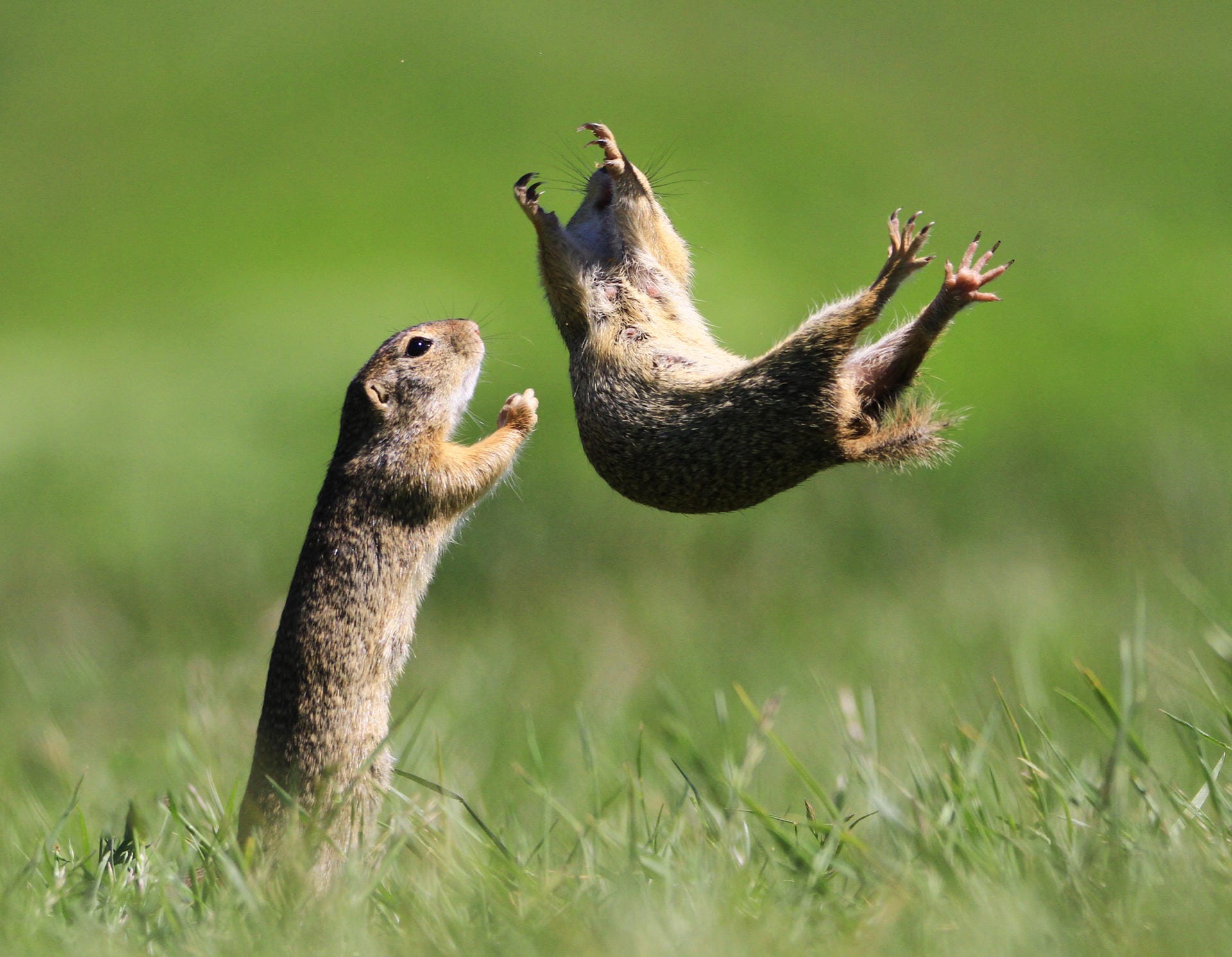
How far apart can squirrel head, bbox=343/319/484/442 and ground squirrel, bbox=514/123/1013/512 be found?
1350 mm

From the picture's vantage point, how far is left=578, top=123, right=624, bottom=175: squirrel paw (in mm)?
3617

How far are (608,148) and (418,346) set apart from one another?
4.76 ft

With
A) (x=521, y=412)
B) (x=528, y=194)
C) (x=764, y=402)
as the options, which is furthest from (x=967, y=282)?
(x=521, y=412)

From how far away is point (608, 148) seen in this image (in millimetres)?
3625

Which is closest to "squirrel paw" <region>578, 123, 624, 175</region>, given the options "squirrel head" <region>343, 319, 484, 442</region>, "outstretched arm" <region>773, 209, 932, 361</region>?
"outstretched arm" <region>773, 209, 932, 361</region>

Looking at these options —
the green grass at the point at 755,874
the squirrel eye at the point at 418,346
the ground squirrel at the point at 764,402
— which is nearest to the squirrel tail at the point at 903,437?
the ground squirrel at the point at 764,402

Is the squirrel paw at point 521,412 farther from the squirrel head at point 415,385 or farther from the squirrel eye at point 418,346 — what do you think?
the squirrel eye at point 418,346

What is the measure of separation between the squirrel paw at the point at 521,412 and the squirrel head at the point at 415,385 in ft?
0.86

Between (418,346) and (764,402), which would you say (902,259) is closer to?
(764,402)

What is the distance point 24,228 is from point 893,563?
278 inches

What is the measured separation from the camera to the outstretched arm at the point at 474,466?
4.48 m

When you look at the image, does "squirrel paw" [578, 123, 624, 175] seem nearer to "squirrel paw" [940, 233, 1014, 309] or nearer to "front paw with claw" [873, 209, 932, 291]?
"front paw with claw" [873, 209, 932, 291]

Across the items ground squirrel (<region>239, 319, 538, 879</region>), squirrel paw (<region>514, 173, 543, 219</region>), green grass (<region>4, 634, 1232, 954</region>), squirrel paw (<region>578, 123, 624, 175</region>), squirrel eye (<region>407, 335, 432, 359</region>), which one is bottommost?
green grass (<region>4, 634, 1232, 954</region>)

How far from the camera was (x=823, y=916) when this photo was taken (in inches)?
109
